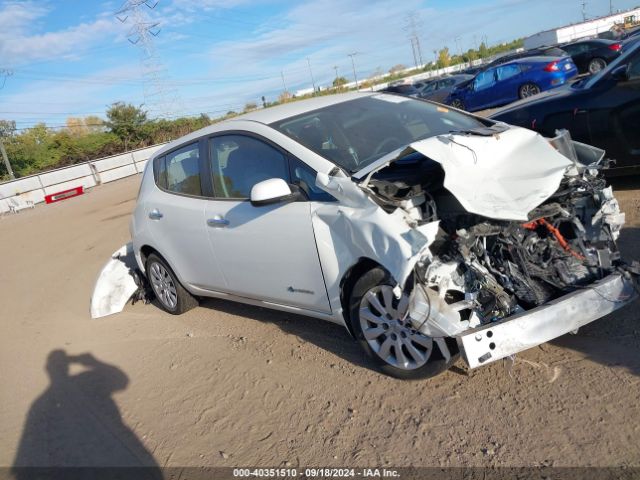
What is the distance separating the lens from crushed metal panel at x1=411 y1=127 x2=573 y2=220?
10.1ft

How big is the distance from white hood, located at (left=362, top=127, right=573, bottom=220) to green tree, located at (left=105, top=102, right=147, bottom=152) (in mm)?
42222

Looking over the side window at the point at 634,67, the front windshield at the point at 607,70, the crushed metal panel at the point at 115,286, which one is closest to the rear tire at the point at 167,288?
the crushed metal panel at the point at 115,286

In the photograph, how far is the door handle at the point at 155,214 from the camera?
5.25 meters

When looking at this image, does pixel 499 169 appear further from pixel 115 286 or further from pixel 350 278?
pixel 115 286

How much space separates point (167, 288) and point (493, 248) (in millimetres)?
3612

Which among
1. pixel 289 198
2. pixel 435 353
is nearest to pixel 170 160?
pixel 289 198

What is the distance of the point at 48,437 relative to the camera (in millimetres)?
3990

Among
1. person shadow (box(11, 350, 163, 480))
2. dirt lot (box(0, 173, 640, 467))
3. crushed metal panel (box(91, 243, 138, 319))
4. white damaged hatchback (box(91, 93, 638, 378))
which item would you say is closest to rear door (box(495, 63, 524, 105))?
dirt lot (box(0, 173, 640, 467))

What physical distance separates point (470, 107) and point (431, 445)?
57.3ft

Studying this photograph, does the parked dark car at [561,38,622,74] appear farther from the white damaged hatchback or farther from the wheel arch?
the wheel arch

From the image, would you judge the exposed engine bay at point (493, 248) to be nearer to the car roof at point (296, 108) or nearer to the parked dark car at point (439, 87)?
the car roof at point (296, 108)

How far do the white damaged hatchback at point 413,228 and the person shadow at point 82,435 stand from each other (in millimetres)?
1356

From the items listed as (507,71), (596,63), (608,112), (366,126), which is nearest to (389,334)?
(366,126)

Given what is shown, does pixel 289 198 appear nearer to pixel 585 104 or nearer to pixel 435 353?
pixel 435 353
